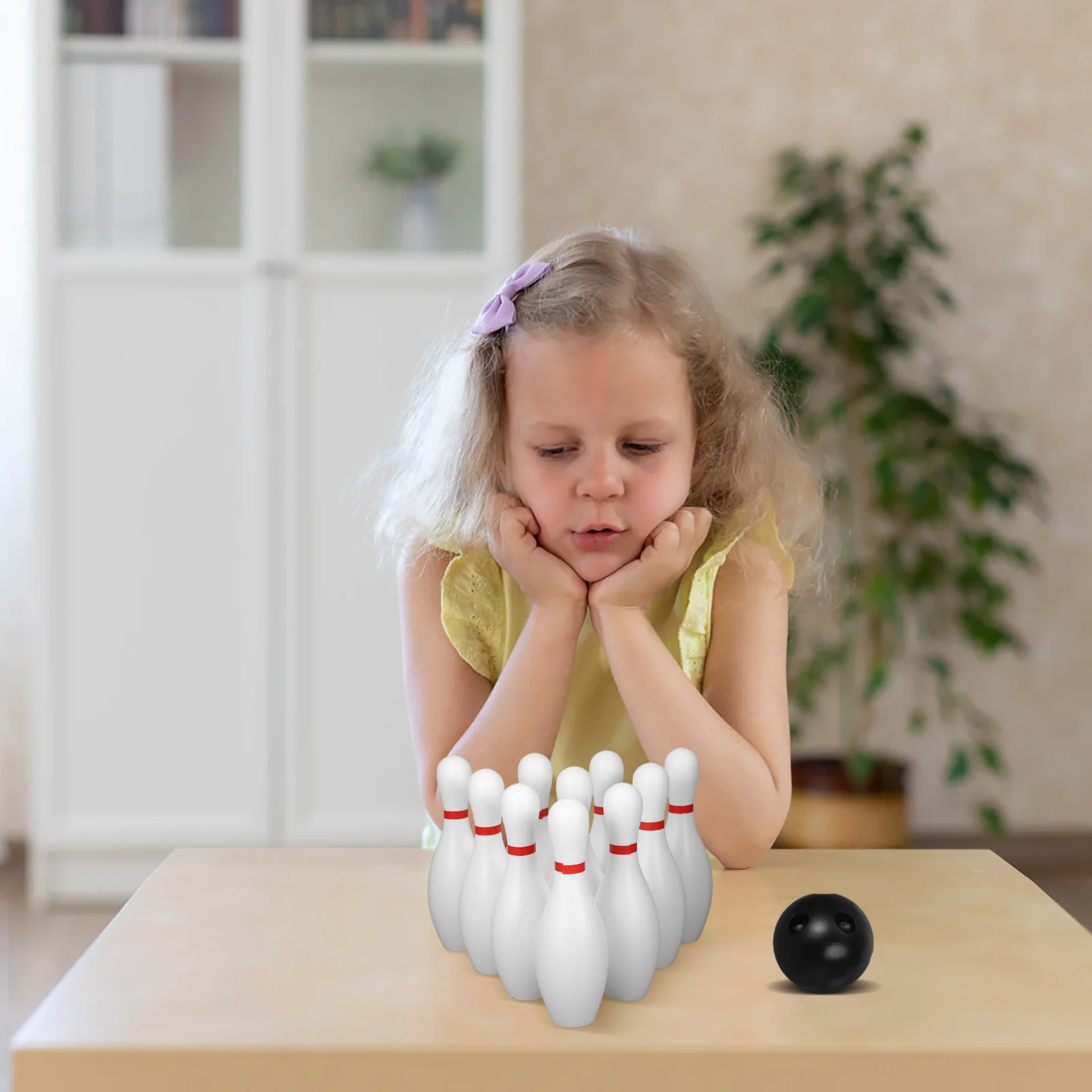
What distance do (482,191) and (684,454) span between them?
64.6 inches

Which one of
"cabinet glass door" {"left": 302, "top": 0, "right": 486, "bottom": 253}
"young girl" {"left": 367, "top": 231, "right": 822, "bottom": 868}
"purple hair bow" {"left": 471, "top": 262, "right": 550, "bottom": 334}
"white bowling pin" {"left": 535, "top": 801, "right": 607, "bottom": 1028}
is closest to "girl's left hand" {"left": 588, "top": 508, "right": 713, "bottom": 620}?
"young girl" {"left": 367, "top": 231, "right": 822, "bottom": 868}

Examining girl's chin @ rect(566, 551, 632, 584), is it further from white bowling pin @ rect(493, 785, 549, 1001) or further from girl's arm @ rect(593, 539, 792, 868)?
white bowling pin @ rect(493, 785, 549, 1001)

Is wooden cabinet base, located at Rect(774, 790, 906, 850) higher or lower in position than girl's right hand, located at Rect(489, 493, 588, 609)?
lower

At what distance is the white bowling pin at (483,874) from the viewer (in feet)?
2.46

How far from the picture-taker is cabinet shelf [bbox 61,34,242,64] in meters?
2.64

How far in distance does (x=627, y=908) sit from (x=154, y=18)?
8.27ft

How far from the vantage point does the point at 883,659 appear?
2873 mm

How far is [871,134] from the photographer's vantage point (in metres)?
3.07

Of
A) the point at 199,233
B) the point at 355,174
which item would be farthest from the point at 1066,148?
the point at 199,233

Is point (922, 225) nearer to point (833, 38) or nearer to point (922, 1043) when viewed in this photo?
point (833, 38)

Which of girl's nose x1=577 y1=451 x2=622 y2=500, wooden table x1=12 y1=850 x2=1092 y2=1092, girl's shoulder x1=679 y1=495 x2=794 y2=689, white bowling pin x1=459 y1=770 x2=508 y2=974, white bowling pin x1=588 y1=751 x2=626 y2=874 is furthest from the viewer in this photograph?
girl's shoulder x1=679 y1=495 x2=794 y2=689

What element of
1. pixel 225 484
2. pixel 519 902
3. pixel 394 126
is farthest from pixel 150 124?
pixel 519 902

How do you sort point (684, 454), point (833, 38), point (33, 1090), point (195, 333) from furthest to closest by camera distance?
1. point (833, 38)
2. point (195, 333)
3. point (684, 454)
4. point (33, 1090)

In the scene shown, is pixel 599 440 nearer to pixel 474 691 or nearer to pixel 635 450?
pixel 635 450
